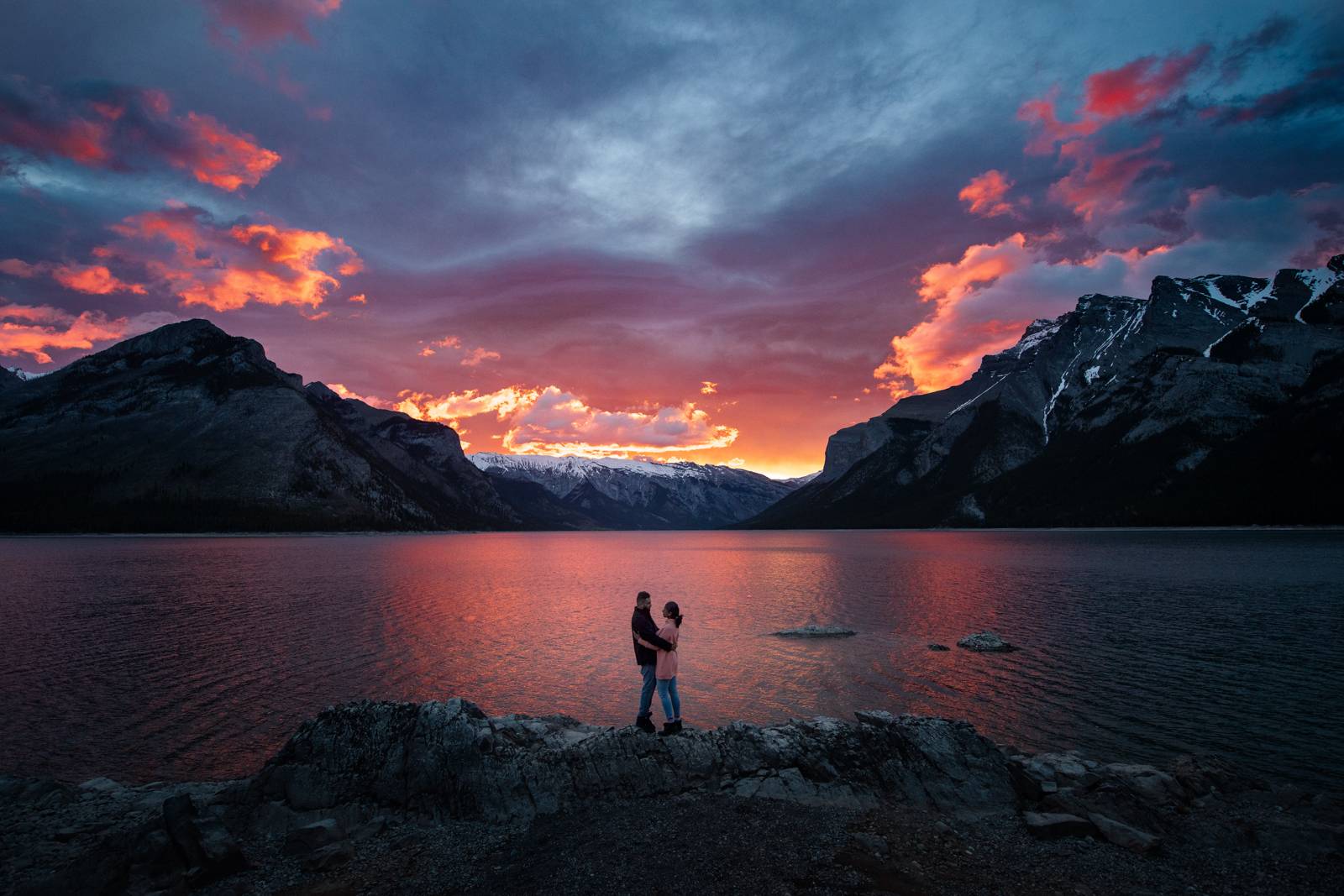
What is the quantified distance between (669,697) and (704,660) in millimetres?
17397

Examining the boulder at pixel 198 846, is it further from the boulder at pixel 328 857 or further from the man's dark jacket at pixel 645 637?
the man's dark jacket at pixel 645 637

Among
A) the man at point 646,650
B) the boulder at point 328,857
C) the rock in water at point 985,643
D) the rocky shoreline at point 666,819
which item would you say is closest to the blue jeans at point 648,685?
the man at point 646,650

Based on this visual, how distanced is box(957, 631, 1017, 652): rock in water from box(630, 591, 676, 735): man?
26.4 m

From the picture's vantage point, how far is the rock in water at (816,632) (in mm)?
43219

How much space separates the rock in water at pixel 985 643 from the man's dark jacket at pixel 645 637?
2667cm

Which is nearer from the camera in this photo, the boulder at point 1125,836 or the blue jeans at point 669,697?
the boulder at point 1125,836

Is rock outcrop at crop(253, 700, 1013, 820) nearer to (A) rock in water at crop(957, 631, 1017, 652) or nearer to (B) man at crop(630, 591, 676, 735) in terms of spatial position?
(B) man at crop(630, 591, 676, 735)

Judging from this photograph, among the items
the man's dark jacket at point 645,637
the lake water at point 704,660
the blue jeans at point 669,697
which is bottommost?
the lake water at point 704,660

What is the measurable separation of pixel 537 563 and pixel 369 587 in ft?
199

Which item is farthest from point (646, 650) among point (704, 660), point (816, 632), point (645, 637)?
point (816, 632)

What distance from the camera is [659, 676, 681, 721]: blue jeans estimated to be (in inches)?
774

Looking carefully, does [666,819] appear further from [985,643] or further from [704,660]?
[985,643]

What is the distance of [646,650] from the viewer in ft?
65.9

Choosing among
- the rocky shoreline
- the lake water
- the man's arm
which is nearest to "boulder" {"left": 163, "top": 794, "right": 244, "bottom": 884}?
the rocky shoreline
